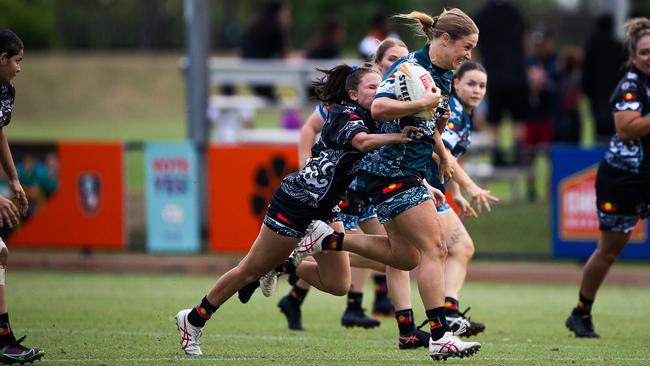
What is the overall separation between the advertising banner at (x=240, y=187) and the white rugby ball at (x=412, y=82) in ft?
24.5

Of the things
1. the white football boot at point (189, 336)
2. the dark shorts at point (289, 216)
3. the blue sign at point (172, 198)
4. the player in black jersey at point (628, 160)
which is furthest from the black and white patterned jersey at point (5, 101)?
the blue sign at point (172, 198)

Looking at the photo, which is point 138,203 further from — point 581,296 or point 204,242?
point 581,296

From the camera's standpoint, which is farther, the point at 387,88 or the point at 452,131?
the point at 452,131

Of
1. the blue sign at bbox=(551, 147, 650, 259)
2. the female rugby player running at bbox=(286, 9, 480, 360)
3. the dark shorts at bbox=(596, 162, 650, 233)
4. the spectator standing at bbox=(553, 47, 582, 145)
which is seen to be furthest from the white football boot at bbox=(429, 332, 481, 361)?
the spectator standing at bbox=(553, 47, 582, 145)

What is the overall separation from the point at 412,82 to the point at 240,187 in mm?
8039

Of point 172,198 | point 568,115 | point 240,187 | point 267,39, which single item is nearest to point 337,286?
point 240,187

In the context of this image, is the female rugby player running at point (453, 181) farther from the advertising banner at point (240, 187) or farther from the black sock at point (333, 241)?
the advertising banner at point (240, 187)

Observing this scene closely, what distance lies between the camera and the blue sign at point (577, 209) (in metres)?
14.5

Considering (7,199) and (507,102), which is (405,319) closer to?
(7,199)

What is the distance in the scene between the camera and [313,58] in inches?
799

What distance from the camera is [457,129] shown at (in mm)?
9078

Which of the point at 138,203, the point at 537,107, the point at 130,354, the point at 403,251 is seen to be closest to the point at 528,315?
the point at 403,251

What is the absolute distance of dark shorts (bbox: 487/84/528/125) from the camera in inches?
715

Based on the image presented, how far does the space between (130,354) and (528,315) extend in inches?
183
